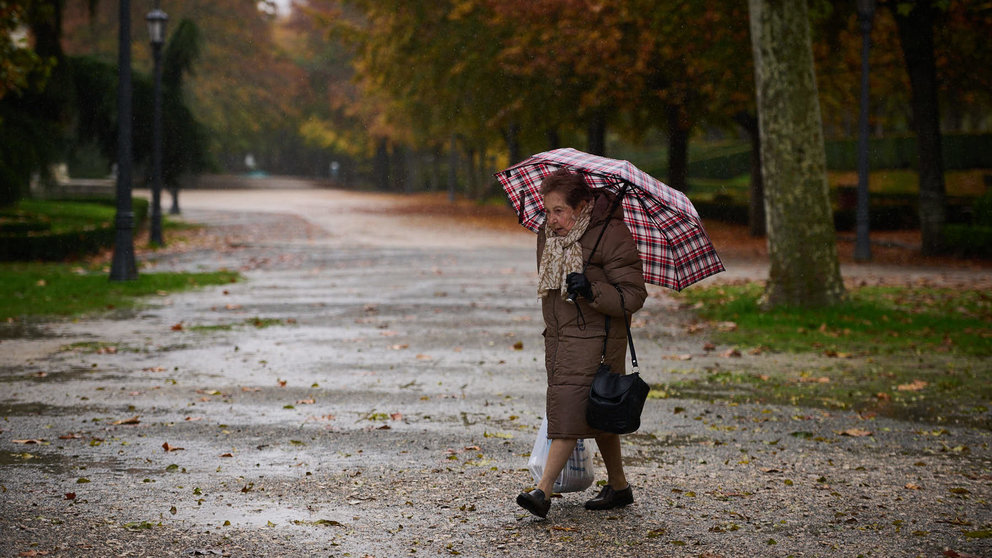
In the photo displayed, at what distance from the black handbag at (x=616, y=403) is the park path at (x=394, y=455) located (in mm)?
517

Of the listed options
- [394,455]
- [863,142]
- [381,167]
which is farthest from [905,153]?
[381,167]

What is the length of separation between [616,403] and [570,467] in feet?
1.74

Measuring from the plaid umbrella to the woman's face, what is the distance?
165 millimetres

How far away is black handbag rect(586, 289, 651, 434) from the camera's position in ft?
16.3

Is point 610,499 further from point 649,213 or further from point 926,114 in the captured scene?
point 926,114

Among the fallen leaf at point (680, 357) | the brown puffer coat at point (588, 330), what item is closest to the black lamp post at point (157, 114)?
the fallen leaf at point (680, 357)

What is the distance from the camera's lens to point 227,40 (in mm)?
61000

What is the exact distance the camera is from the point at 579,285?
16.1ft

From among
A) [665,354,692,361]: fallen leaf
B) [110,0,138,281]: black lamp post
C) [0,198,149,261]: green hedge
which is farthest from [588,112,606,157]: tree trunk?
[665,354,692,361]: fallen leaf

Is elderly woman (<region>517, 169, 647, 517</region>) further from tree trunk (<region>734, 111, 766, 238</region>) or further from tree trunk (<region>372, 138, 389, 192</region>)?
tree trunk (<region>372, 138, 389, 192</region>)

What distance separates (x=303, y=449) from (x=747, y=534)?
9.41 feet

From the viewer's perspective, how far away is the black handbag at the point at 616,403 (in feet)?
16.3

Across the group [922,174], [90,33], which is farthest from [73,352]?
[90,33]

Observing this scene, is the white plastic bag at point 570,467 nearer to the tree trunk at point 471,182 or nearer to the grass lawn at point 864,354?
the grass lawn at point 864,354
